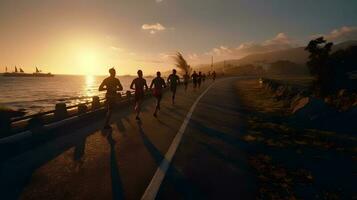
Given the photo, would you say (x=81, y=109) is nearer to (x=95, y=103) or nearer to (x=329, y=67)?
(x=95, y=103)

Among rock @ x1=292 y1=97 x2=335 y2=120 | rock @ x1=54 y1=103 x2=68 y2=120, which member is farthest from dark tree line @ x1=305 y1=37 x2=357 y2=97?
rock @ x1=54 y1=103 x2=68 y2=120

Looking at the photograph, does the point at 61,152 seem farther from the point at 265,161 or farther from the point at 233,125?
the point at 233,125

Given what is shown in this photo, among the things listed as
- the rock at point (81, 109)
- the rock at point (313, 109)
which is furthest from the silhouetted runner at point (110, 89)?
the rock at point (313, 109)

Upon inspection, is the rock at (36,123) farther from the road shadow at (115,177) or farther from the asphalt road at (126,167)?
the road shadow at (115,177)

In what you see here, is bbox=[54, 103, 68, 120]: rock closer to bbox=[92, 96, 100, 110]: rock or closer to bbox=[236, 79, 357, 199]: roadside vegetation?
bbox=[92, 96, 100, 110]: rock

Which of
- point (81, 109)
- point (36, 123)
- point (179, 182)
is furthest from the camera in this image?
point (81, 109)

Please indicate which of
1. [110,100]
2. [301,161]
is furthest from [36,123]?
[301,161]

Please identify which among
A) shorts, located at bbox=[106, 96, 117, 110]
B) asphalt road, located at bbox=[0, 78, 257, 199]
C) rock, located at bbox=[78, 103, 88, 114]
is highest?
shorts, located at bbox=[106, 96, 117, 110]

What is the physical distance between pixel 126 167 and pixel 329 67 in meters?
20.1

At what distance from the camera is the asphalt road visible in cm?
483

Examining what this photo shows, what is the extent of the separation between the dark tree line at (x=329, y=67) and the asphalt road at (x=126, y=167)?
46.7 ft

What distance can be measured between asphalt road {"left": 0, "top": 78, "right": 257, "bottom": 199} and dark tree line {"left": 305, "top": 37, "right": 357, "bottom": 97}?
14.2 meters

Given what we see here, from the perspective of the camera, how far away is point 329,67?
21.5 m

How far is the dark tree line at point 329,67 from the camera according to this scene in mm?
20938
